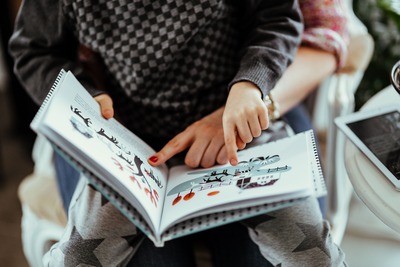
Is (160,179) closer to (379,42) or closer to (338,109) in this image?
(338,109)

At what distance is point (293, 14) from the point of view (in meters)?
0.88

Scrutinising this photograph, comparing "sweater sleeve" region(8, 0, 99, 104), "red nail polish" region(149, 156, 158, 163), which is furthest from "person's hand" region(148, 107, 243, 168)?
"sweater sleeve" region(8, 0, 99, 104)

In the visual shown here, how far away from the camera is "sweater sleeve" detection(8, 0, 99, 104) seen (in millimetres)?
857

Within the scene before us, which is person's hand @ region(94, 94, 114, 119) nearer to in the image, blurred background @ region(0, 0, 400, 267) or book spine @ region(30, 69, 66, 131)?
book spine @ region(30, 69, 66, 131)

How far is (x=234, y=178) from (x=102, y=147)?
177mm

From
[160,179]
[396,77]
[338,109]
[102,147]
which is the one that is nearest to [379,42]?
A: [338,109]

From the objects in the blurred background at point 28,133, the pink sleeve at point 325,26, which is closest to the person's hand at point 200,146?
the pink sleeve at point 325,26

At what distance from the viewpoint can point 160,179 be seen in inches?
30.1

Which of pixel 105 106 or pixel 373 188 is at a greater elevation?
pixel 105 106

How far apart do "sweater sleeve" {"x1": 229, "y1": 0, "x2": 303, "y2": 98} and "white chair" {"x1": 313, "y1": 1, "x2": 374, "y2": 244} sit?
8.9 inches

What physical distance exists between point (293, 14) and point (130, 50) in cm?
27

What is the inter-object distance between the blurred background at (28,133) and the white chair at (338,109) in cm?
10

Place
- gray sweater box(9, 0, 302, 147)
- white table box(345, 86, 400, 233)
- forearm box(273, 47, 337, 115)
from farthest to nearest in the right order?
forearm box(273, 47, 337, 115)
gray sweater box(9, 0, 302, 147)
white table box(345, 86, 400, 233)

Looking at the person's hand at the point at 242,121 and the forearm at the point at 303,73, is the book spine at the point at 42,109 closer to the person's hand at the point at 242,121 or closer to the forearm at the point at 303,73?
the person's hand at the point at 242,121
